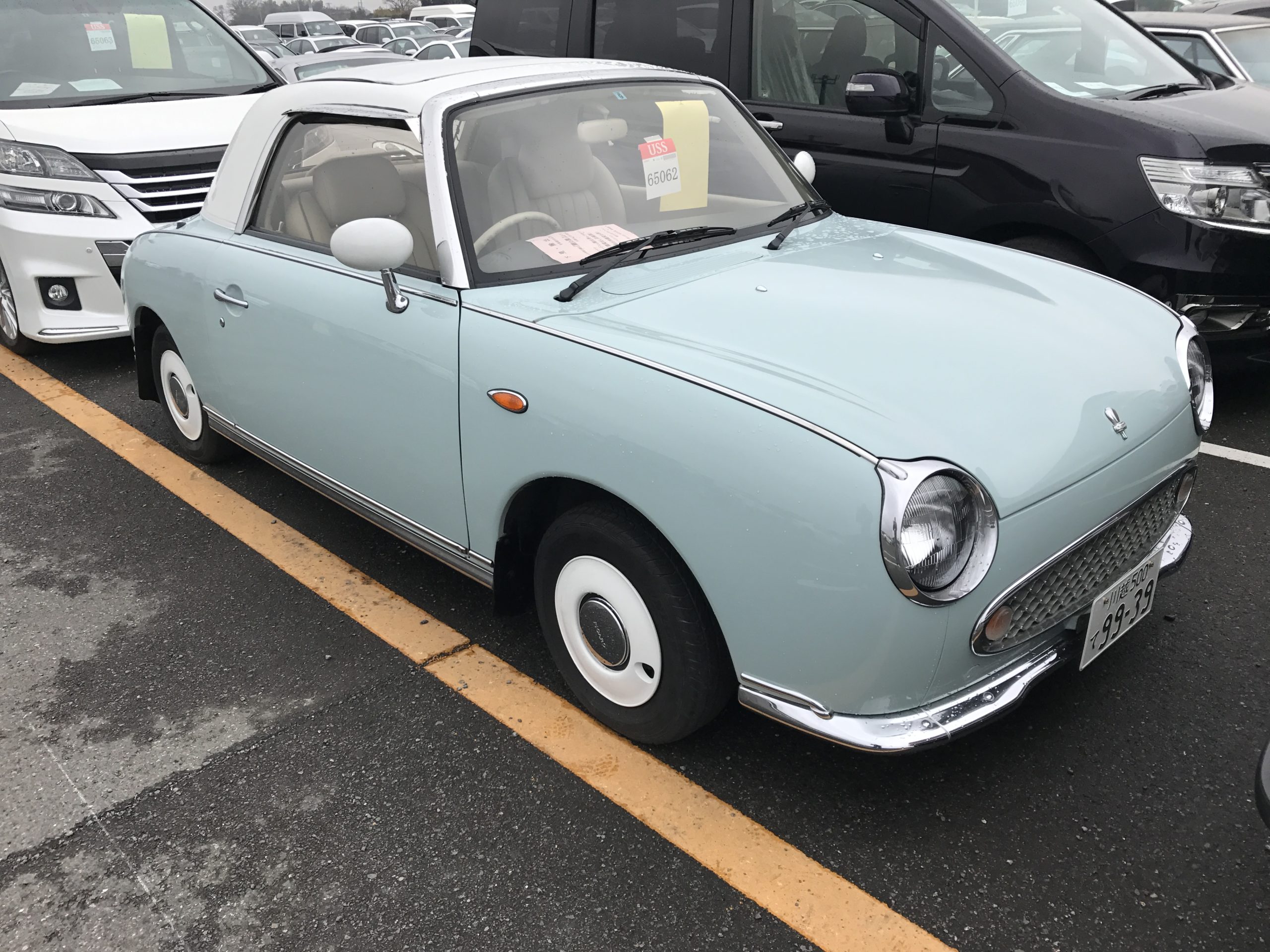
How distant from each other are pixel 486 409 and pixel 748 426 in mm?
743

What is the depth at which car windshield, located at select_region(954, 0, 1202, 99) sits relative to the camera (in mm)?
4496

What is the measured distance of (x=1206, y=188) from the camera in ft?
13.2

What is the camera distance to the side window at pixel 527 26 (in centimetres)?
562

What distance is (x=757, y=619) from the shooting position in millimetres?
2012

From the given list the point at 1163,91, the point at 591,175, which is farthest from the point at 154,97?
the point at 1163,91

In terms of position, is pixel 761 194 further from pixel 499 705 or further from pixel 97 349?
pixel 97 349

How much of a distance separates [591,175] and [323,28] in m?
30.3

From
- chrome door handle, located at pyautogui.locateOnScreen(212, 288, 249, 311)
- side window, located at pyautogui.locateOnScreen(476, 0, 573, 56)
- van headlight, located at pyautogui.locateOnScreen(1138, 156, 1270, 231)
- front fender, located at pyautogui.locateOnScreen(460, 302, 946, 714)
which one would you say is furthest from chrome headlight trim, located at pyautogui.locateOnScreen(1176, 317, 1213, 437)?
side window, located at pyautogui.locateOnScreen(476, 0, 573, 56)

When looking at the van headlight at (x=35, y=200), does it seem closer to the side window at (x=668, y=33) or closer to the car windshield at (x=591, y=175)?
the side window at (x=668, y=33)

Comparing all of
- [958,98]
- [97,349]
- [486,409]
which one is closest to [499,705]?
[486,409]

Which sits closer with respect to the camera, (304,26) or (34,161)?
(34,161)

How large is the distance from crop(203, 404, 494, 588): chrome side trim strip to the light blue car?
0.01 metres

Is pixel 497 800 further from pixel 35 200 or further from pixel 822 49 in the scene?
pixel 35 200

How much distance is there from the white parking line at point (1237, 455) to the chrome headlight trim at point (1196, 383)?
148 centimetres
